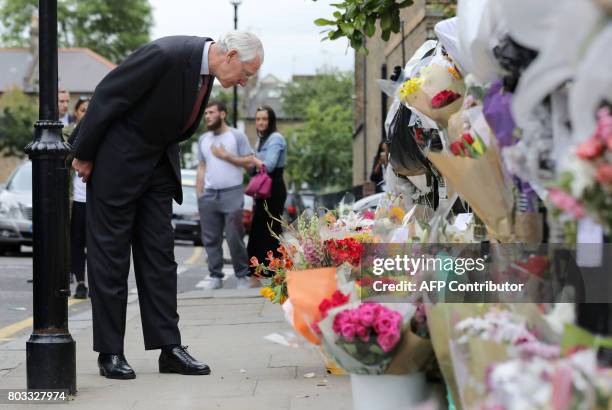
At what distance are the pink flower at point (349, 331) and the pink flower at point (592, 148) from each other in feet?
4.88

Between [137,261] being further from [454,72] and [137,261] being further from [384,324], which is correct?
[384,324]

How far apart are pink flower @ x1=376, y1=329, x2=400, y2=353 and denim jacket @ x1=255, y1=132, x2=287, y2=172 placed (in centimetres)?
774

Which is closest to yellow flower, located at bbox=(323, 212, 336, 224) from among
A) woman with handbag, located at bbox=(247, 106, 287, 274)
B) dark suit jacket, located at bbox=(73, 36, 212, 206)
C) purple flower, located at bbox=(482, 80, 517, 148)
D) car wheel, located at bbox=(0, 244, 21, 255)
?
dark suit jacket, located at bbox=(73, 36, 212, 206)

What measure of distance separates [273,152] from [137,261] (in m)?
5.59

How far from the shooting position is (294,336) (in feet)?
14.5

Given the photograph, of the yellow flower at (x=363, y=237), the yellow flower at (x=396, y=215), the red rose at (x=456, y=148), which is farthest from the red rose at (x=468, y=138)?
the yellow flower at (x=396, y=215)

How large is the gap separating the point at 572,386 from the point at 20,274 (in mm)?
12176

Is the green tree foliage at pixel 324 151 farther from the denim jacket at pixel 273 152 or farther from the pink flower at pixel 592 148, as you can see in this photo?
the pink flower at pixel 592 148

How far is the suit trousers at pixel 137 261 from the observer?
604cm

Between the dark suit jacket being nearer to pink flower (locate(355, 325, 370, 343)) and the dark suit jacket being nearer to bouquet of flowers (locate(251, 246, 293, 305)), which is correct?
bouquet of flowers (locate(251, 246, 293, 305))

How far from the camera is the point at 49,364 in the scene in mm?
5551

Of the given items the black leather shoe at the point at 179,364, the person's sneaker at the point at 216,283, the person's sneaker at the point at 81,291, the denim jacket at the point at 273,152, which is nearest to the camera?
the black leather shoe at the point at 179,364

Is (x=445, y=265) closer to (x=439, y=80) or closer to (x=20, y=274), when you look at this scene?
(x=439, y=80)

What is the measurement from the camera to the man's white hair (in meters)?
5.80
